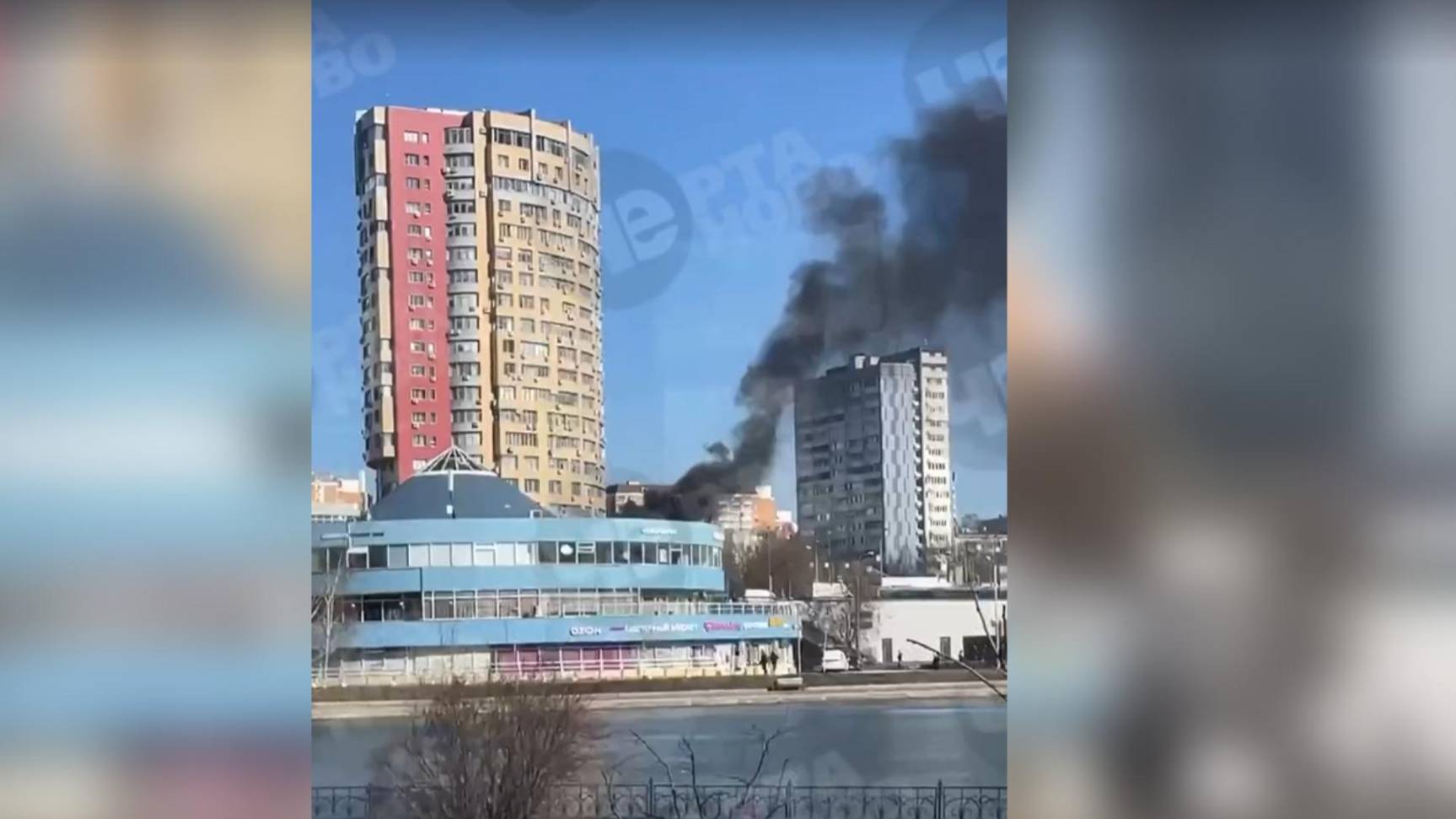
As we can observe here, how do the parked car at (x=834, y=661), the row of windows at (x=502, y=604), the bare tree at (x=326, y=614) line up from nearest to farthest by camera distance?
the bare tree at (x=326, y=614)
the row of windows at (x=502, y=604)
the parked car at (x=834, y=661)

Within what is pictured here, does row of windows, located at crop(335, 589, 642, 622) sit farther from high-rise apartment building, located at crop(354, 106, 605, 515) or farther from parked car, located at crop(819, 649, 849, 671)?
parked car, located at crop(819, 649, 849, 671)

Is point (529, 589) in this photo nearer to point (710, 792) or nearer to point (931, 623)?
point (710, 792)

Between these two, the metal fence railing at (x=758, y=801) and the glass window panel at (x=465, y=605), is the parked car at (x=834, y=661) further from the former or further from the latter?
the glass window panel at (x=465, y=605)

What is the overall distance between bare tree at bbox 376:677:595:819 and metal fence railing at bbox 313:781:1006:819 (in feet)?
0.23

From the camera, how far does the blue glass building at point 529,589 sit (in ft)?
7.87

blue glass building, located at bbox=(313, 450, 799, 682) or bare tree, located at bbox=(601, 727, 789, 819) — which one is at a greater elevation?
blue glass building, located at bbox=(313, 450, 799, 682)

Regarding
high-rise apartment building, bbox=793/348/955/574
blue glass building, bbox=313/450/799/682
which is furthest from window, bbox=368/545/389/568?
high-rise apartment building, bbox=793/348/955/574

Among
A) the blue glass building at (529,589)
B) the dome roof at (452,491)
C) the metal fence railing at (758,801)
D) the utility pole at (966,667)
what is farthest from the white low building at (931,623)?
the dome roof at (452,491)

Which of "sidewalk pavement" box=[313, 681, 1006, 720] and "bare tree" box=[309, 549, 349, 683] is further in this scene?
"sidewalk pavement" box=[313, 681, 1006, 720]

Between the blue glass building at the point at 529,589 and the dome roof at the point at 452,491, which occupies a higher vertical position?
the dome roof at the point at 452,491

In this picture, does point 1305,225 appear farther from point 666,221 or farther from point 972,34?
point 666,221

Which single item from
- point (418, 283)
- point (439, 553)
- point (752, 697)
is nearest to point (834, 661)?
point (752, 697)

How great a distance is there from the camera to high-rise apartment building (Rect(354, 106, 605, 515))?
7.96 ft

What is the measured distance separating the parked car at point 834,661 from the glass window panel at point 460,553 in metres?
0.82
